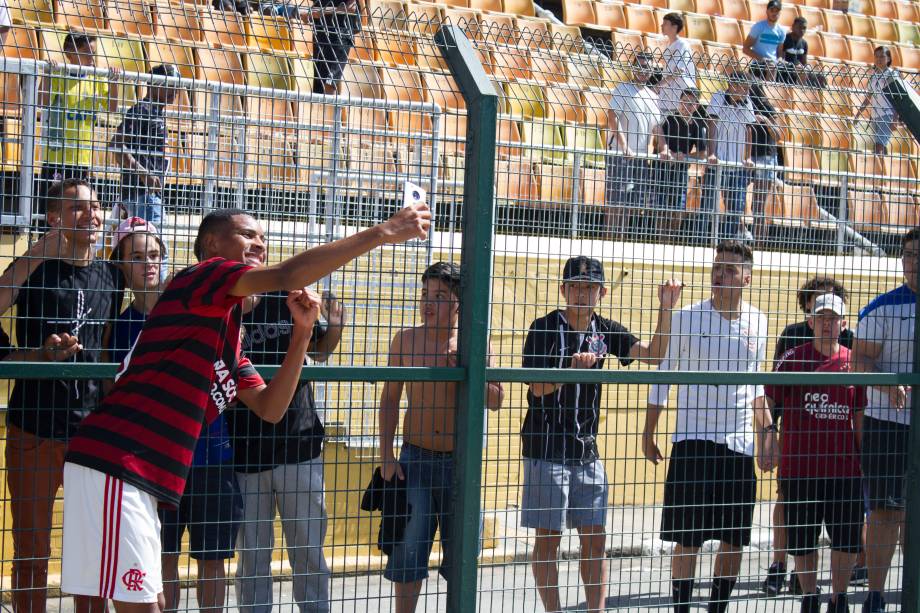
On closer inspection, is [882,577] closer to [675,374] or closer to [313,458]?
[675,374]

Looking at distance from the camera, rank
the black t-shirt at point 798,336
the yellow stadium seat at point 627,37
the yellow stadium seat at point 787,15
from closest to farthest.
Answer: the black t-shirt at point 798,336 < the yellow stadium seat at point 627,37 < the yellow stadium seat at point 787,15

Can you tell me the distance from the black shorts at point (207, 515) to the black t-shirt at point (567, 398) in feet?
3.80

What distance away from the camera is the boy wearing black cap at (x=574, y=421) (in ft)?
13.6

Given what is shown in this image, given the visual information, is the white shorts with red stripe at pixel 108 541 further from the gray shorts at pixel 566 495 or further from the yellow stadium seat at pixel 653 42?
the yellow stadium seat at pixel 653 42

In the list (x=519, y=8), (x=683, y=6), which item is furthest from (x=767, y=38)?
(x=519, y=8)

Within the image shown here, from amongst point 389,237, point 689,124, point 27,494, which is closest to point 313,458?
point 27,494

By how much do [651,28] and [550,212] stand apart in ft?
36.5

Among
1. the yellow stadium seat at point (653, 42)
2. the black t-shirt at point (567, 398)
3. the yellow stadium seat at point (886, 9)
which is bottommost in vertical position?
the black t-shirt at point (567, 398)

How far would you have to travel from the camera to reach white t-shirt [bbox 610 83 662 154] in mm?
4094

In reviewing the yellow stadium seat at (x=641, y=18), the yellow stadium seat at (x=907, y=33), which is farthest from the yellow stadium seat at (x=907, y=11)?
the yellow stadium seat at (x=641, y=18)

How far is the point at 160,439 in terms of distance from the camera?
308cm

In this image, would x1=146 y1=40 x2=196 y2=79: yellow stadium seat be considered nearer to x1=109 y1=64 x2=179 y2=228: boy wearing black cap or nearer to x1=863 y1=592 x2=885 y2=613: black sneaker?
x1=109 y1=64 x2=179 y2=228: boy wearing black cap

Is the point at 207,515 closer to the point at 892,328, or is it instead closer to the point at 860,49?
the point at 892,328

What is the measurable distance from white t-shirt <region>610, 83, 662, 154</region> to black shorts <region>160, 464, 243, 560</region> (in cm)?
194
